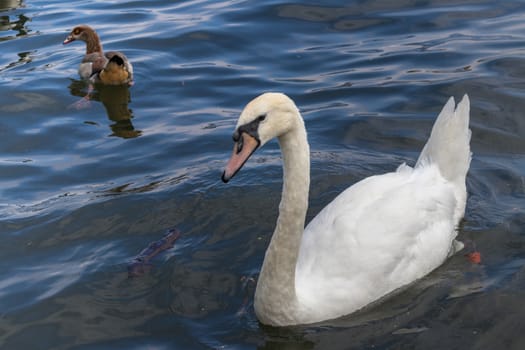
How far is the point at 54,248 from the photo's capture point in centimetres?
663

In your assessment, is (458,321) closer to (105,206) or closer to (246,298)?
(246,298)

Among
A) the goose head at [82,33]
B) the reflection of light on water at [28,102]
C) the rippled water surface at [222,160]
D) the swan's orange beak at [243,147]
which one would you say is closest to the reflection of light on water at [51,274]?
the rippled water surface at [222,160]

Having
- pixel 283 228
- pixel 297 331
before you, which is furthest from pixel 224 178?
pixel 297 331

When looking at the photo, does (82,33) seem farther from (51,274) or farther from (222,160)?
(51,274)

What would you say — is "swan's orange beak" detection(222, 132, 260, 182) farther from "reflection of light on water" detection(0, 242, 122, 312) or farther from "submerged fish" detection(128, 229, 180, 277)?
"reflection of light on water" detection(0, 242, 122, 312)

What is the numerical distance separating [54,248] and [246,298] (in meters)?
1.95

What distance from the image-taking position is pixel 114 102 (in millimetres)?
10891

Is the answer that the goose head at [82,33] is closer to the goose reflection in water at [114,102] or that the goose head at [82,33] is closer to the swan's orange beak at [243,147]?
the goose reflection in water at [114,102]

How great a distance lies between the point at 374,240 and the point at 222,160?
3.12 meters

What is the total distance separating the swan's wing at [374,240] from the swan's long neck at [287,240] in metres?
0.18

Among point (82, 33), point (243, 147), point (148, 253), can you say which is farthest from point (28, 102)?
point (243, 147)

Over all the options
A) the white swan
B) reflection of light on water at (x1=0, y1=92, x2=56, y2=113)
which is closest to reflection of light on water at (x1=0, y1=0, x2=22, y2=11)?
reflection of light on water at (x1=0, y1=92, x2=56, y2=113)

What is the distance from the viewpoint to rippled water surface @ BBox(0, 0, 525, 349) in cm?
545

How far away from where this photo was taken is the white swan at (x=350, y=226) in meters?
4.67
